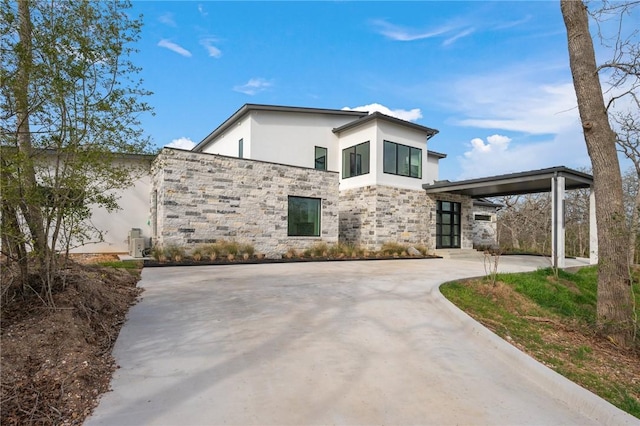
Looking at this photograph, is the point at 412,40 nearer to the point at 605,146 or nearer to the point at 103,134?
the point at 605,146

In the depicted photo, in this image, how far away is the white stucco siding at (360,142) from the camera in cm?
1584

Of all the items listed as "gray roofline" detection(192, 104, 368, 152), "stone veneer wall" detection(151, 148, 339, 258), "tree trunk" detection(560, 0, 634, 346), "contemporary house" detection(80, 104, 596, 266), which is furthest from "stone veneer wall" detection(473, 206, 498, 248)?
"tree trunk" detection(560, 0, 634, 346)

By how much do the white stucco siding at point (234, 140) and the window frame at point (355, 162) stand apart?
4929 millimetres

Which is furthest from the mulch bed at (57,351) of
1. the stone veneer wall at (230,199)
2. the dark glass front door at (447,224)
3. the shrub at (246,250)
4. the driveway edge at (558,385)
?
the dark glass front door at (447,224)

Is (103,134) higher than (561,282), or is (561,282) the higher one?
(103,134)

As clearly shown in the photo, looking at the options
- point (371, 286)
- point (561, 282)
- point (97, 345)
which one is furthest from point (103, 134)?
point (561, 282)

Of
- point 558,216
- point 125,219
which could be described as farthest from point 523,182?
point 125,219

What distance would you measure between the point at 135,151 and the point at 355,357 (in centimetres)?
417

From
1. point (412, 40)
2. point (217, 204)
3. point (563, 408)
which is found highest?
point (412, 40)

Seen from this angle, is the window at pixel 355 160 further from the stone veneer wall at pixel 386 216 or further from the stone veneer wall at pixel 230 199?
the stone veneer wall at pixel 230 199

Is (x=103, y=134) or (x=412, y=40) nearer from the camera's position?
(x=103, y=134)

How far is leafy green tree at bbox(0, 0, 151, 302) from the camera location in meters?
3.64

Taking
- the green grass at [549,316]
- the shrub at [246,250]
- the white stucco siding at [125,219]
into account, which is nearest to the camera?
the green grass at [549,316]

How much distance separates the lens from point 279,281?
760cm
